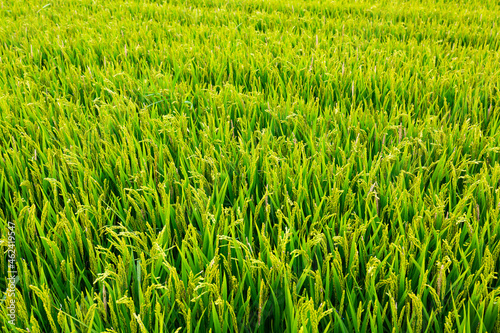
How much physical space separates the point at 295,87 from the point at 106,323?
5.66 feet

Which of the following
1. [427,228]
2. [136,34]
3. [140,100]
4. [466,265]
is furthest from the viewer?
[136,34]

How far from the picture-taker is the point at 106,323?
917 millimetres

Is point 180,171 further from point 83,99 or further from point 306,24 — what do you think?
point 306,24

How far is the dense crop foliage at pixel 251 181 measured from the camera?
938mm

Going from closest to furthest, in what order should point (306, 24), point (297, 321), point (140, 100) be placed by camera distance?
point (297, 321)
point (140, 100)
point (306, 24)

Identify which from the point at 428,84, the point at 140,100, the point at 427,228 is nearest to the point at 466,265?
the point at 427,228

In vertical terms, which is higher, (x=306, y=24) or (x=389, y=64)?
(x=306, y=24)

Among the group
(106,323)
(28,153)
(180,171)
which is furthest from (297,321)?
(28,153)

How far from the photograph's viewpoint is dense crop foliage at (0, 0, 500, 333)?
938 millimetres

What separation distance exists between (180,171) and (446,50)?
2.39 m

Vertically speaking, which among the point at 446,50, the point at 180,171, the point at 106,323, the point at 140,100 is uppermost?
the point at 446,50

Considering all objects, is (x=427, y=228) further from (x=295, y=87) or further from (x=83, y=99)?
(x=83, y=99)

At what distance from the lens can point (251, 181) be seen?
1.39 meters

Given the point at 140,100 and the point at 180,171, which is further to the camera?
the point at 140,100
